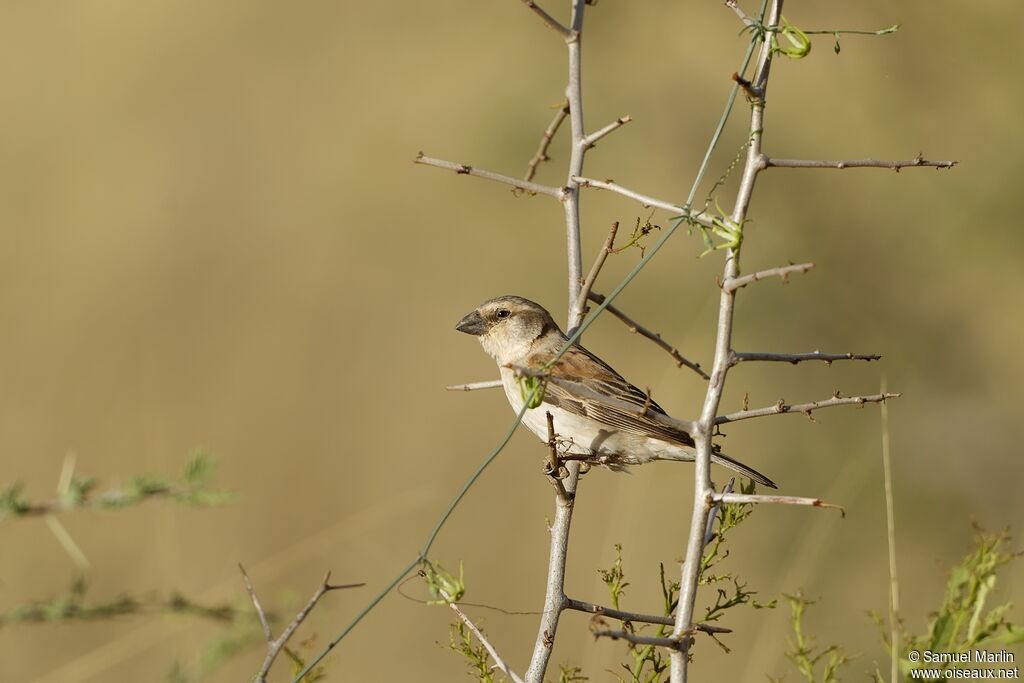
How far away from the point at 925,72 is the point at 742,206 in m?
5.51

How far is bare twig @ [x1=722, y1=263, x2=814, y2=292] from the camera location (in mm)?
1623

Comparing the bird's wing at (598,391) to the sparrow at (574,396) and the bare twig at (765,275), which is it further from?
the bare twig at (765,275)

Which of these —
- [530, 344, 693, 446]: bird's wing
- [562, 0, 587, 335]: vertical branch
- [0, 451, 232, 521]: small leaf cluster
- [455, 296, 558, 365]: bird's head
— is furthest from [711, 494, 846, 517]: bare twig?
[455, 296, 558, 365]: bird's head

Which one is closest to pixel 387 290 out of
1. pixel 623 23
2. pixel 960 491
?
pixel 623 23

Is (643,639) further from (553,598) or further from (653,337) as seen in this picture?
(653,337)

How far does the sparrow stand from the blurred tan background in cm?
74

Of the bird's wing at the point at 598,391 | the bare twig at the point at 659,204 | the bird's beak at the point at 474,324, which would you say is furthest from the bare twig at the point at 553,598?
the bird's beak at the point at 474,324

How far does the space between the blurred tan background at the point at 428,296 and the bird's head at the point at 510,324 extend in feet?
3.50

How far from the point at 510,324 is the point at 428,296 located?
567 centimetres

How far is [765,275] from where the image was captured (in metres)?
1.68

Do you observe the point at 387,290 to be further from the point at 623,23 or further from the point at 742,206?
the point at 742,206

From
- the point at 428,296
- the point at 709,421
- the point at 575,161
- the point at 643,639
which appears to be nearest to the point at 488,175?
the point at 575,161

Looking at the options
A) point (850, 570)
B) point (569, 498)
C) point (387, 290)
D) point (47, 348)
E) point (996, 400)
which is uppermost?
point (387, 290)

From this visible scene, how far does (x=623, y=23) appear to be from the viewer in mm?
7445
